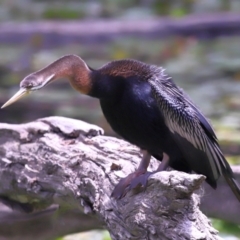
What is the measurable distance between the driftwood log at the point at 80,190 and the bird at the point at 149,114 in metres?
0.10

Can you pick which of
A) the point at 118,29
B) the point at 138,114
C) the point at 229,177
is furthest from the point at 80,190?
the point at 118,29

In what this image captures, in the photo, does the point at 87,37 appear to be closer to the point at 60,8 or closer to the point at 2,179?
the point at 60,8

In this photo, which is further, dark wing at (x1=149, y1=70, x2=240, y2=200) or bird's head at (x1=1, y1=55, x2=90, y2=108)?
dark wing at (x1=149, y1=70, x2=240, y2=200)

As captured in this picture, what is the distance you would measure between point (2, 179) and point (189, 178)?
0.97 m

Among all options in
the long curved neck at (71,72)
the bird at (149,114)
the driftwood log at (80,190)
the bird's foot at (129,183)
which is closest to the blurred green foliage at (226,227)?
the driftwood log at (80,190)

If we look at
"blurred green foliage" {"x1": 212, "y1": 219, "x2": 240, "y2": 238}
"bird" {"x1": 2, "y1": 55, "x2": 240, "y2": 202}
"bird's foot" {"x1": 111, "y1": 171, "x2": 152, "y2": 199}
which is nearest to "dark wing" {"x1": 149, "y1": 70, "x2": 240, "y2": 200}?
"bird" {"x1": 2, "y1": 55, "x2": 240, "y2": 202}

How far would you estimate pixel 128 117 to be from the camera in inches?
72.4

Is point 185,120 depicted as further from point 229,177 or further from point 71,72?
point 71,72

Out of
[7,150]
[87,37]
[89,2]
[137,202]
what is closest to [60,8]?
[89,2]

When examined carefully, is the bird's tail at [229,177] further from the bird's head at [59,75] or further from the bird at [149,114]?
the bird's head at [59,75]

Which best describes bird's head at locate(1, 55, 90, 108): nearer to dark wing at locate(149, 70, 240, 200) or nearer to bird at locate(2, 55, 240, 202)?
bird at locate(2, 55, 240, 202)

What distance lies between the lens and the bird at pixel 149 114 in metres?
1.83

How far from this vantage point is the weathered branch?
6.29 m

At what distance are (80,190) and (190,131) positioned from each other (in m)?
0.40
